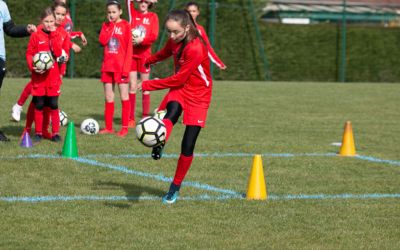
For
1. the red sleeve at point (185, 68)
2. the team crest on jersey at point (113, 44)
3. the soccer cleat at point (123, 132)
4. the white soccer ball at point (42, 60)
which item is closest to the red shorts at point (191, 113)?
the red sleeve at point (185, 68)

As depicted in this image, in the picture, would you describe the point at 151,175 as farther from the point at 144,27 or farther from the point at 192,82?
the point at 144,27

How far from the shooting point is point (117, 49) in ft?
46.1

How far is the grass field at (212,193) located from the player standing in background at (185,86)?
446 mm

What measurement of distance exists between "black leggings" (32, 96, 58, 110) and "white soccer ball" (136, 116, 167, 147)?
Result: 4.91m

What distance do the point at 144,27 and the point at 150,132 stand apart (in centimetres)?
757

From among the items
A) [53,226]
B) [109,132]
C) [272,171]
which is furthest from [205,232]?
[109,132]

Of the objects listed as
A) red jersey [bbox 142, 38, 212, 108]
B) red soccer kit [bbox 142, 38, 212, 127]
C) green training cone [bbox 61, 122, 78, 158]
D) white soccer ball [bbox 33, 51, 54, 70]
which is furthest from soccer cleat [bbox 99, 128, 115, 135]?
red soccer kit [bbox 142, 38, 212, 127]

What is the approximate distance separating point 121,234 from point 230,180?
3139 millimetres

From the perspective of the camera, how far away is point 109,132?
1416cm

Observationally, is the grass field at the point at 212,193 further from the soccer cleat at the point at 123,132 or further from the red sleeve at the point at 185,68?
the red sleeve at the point at 185,68

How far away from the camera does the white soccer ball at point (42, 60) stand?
12.3m

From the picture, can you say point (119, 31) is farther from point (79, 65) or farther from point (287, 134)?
point (79, 65)

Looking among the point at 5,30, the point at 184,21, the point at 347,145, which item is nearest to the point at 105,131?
the point at 5,30

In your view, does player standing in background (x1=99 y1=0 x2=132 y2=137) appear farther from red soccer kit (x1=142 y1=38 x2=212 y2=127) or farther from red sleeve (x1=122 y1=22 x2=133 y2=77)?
red soccer kit (x1=142 y1=38 x2=212 y2=127)
